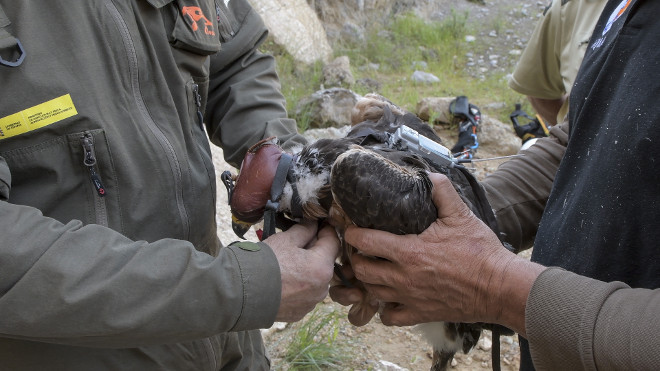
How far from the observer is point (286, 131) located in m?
2.31

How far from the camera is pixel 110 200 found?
1625 millimetres

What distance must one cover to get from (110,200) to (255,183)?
1.37ft

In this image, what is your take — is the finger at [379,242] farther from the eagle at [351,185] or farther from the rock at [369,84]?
the rock at [369,84]

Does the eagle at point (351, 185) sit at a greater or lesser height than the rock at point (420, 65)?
greater

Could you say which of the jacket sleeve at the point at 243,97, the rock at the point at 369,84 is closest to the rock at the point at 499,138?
the rock at the point at 369,84

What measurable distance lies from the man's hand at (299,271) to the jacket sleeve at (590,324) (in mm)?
578

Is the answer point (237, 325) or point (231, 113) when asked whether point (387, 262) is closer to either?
point (237, 325)

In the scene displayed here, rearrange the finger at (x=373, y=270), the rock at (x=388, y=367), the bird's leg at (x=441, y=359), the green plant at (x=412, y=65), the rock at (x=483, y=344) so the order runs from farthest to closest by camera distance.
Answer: the green plant at (x=412, y=65) < the rock at (x=483, y=344) < the rock at (x=388, y=367) < the bird's leg at (x=441, y=359) < the finger at (x=373, y=270)

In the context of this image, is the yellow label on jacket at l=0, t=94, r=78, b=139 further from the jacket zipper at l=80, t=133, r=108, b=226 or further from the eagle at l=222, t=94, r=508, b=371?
the eagle at l=222, t=94, r=508, b=371

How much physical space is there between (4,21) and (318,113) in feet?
16.0

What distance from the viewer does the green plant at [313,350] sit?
3279 mm

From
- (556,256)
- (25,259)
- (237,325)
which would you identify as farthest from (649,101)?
(25,259)

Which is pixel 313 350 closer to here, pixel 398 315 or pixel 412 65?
pixel 398 315

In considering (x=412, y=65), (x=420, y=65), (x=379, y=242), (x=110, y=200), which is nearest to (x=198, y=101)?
(x=110, y=200)
